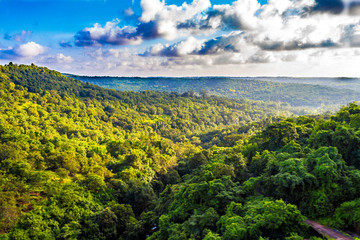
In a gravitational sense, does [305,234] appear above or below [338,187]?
below

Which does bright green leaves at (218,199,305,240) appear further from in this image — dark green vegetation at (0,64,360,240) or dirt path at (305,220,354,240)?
dirt path at (305,220,354,240)

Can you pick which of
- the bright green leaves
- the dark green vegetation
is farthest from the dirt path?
the bright green leaves

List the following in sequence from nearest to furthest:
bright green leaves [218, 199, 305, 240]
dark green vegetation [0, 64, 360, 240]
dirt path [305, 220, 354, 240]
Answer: dirt path [305, 220, 354, 240], bright green leaves [218, 199, 305, 240], dark green vegetation [0, 64, 360, 240]

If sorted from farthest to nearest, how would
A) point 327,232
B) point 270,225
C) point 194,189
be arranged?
point 194,189
point 327,232
point 270,225

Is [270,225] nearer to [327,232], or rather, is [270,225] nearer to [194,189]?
[327,232]

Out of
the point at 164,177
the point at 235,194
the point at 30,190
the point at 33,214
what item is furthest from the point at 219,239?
the point at 164,177

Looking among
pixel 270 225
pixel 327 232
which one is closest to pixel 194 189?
pixel 270 225

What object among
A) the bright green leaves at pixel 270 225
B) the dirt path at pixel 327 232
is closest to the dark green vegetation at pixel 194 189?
the bright green leaves at pixel 270 225

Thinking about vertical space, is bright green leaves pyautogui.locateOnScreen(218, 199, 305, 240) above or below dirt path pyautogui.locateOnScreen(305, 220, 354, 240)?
above

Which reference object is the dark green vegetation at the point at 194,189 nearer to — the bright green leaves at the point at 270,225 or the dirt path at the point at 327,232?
the bright green leaves at the point at 270,225

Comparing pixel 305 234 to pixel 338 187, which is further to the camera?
pixel 338 187

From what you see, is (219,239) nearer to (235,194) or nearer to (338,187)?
(235,194)
